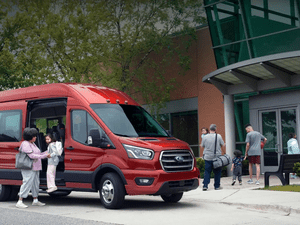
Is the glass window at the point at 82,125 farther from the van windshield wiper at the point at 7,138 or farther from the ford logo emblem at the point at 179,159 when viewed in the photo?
the van windshield wiper at the point at 7,138

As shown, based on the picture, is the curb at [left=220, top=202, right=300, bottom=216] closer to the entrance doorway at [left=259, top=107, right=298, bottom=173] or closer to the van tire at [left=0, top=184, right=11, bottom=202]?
the van tire at [left=0, top=184, right=11, bottom=202]

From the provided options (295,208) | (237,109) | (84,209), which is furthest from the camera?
(237,109)

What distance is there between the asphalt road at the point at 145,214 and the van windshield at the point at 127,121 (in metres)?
1.61

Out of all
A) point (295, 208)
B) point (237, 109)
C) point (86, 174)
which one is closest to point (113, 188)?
point (86, 174)

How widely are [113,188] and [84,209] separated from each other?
37.7 inches

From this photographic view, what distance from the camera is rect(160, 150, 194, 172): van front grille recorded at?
945 centimetres

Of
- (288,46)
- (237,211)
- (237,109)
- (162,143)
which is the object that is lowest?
(237,211)

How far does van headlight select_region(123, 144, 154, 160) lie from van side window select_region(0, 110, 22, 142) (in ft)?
12.3

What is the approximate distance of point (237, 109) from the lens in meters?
21.7

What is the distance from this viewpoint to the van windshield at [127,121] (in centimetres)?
997

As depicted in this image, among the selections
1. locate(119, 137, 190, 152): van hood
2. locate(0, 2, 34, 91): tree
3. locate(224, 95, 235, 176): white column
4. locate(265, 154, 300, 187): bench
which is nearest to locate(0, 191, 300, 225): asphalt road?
locate(119, 137, 190, 152): van hood

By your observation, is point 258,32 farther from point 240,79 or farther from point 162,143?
point 162,143

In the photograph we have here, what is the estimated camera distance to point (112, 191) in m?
9.54

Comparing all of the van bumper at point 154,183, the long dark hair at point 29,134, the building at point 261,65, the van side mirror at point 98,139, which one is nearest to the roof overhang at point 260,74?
the building at point 261,65
